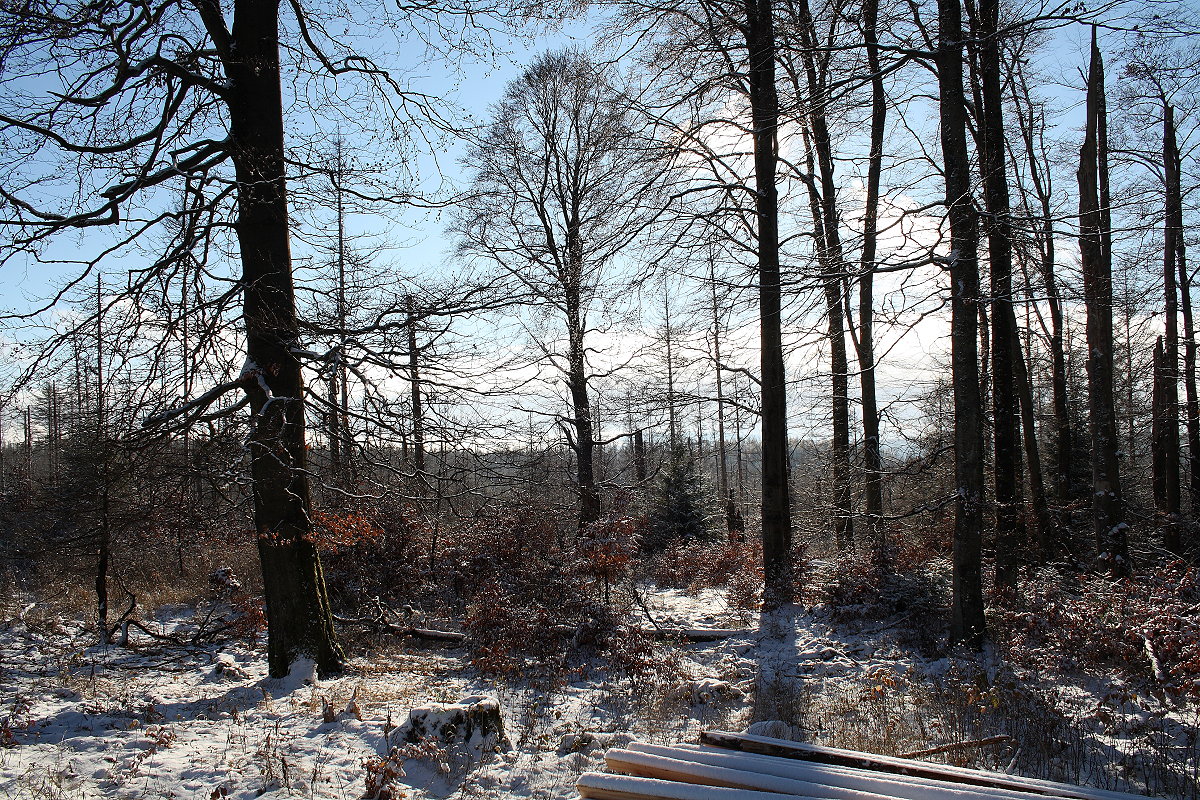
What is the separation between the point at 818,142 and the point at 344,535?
473 inches

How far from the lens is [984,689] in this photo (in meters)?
6.52

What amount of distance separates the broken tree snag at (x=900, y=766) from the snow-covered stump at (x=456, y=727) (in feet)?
6.44

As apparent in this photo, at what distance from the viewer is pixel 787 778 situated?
3.82 meters

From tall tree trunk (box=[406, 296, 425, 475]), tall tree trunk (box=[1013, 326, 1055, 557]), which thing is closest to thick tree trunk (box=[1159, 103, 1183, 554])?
tall tree trunk (box=[1013, 326, 1055, 557])

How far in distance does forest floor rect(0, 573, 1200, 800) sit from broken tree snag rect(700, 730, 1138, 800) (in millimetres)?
1078

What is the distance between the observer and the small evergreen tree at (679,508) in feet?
61.9

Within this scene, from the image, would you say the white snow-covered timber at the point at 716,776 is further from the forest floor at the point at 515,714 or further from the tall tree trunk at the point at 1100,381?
the tall tree trunk at the point at 1100,381

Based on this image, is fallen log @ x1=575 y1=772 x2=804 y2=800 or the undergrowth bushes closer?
fallen log @ x1=575 y1=772 x2=804 y2=800

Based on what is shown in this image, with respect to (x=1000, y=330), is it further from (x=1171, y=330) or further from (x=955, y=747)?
(x=1171, y=330)

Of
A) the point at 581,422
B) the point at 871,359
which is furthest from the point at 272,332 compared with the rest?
the point at 871,359

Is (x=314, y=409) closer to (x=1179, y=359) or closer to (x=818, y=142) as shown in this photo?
(x=818, y=142)

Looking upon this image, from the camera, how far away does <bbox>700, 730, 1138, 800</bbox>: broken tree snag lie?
3.71 metres

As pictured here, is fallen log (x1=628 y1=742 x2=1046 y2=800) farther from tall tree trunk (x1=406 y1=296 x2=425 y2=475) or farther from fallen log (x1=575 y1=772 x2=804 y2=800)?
tall tree trunk (x1=406 y1=296 x2=425 y2=475)

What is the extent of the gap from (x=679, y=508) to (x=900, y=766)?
50.2 feet
